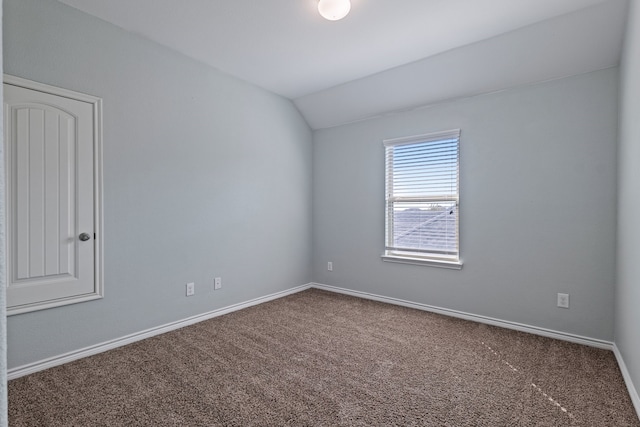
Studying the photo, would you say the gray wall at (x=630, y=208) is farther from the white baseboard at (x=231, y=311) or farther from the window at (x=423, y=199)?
the window at (x=423, y=199)

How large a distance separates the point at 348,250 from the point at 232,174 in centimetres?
174

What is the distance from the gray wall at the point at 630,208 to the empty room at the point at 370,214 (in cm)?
3

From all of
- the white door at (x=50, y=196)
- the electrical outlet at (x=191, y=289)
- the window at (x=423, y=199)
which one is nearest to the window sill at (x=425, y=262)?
the window at (x=423, y=199)

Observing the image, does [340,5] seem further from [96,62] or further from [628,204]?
[628,204]

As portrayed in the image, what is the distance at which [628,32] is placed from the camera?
225cm

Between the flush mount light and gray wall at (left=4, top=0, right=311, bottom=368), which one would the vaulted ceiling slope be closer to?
the flush mount light

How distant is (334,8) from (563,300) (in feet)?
9.81

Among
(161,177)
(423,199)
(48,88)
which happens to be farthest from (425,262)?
(48,88)

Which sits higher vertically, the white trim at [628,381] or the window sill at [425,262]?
the window sill at [425,262]

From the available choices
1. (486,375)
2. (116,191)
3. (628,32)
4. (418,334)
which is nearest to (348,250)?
(418,334)

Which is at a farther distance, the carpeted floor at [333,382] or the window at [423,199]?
the window at [423,199]

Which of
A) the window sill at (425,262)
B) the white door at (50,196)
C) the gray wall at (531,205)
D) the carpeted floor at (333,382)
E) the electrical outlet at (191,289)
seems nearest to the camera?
the carpeted floor at (333,382)

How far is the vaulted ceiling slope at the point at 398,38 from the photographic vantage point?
2434 millimetres

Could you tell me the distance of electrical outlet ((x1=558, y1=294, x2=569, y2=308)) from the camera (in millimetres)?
2844
